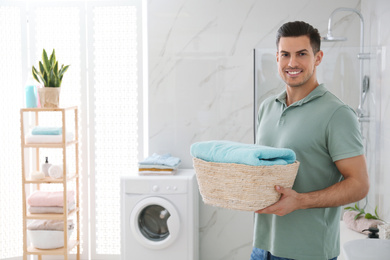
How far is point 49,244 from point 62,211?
275 millimetres

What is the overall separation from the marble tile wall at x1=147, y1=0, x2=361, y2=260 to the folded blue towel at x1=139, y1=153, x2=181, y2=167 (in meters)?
0.22

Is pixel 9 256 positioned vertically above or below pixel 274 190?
below

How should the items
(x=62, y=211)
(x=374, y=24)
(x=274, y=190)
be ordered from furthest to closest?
(x=62, y=211)
(x=374, y=24)
(x=274, y=190)

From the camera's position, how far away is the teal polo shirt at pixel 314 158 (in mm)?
1623

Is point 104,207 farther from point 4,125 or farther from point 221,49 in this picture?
point 221,49

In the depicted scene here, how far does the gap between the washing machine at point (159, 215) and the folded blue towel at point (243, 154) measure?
2.06 metres

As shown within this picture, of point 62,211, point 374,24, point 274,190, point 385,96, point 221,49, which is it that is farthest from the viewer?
point 221,49

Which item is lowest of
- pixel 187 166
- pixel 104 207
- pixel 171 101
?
pixel 104 207

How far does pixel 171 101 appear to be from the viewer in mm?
4109

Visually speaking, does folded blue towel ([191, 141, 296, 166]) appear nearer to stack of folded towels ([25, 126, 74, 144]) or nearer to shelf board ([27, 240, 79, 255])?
stack of folded towels ([25, 126, 74, 144])

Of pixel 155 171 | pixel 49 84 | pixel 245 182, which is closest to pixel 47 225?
pixel 155 171

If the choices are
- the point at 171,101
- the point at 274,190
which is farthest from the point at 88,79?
the point at 274,190

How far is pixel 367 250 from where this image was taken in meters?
1.73

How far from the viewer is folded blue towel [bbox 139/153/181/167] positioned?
3.75 meters
